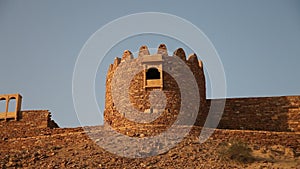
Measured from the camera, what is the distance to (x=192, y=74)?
25.9 m

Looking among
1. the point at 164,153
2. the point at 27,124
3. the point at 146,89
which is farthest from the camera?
the point at 27,124

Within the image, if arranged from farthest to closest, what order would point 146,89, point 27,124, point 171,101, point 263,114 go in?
point 263,114
point 27,124
point 146,89
point 171,101

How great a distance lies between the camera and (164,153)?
71.6 feet

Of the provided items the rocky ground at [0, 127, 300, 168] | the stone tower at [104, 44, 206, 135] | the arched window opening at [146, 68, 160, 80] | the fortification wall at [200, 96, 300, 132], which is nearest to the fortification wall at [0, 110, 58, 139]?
the rocky ground at [0, 127, 300, 168]

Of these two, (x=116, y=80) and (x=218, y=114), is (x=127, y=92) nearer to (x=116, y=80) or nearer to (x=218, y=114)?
(x=116, y=80)

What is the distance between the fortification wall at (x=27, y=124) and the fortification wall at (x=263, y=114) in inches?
332

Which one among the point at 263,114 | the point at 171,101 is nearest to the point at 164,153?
the point at 171,101

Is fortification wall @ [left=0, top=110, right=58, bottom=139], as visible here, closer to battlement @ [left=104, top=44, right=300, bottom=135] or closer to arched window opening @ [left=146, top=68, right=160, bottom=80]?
battlement @ [left=104, top=44, right=300, bottom=135]

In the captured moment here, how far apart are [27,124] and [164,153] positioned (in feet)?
30.3

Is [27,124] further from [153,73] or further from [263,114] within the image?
[263,114]

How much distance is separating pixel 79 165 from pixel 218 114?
9759 mm

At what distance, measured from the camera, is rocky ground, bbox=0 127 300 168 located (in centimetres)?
2097

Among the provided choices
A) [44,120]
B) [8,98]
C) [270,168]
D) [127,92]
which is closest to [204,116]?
[127,92]

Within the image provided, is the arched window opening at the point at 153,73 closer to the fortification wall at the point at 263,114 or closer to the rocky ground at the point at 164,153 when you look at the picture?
the fortification wall at the point at 263,114
